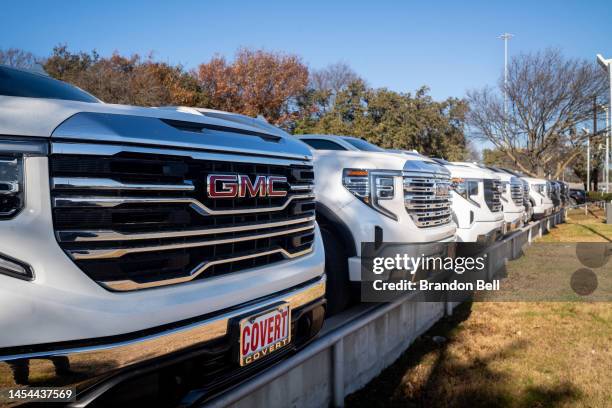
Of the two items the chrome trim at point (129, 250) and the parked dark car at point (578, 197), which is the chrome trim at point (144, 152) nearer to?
the chrome trim at point (129, 250)

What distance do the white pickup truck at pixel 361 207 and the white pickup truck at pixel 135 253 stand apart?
1.59 metres

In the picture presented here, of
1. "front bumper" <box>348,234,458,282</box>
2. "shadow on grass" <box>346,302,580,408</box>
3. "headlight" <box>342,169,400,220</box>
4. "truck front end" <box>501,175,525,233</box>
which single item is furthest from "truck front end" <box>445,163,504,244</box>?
"headlight" <box>342,169,400,220</box>

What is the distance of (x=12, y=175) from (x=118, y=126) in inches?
15.2

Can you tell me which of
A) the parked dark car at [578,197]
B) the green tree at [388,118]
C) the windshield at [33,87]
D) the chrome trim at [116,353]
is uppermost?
the green tree at [388,118]

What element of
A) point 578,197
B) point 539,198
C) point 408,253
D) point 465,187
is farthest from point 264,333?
point 578,197

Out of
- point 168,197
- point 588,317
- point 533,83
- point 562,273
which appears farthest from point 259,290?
point 533,83

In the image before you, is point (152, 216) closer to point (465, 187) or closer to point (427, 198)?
point (427, 198)

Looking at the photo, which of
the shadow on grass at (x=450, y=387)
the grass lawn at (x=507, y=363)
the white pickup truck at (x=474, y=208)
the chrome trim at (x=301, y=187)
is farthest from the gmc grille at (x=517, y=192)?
the chrome trim at (x=301, y=187)

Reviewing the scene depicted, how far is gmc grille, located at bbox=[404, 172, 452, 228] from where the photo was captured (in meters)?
4.42

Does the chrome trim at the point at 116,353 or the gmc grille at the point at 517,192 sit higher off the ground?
the gmc grille at the point at 517,192

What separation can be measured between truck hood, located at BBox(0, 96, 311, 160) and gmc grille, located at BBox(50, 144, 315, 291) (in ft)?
0.16

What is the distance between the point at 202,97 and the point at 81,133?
68.6 ft

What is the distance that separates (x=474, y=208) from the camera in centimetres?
739

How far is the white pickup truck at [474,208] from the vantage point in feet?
23.8
